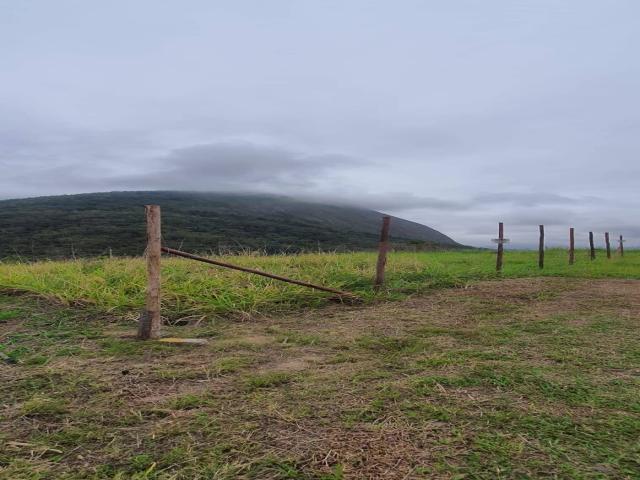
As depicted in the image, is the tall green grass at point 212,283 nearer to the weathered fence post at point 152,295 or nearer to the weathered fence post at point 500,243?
the weathered fence post at point 152,295

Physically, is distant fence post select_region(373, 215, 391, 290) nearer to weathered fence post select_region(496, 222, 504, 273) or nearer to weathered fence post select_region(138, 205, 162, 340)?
weathered fence post select_region(138, 205, 162, 340)

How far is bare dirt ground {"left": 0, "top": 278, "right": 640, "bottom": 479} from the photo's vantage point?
2.15 meters

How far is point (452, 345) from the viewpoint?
4.45 metres

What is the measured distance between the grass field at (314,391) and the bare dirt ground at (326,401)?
0.01m

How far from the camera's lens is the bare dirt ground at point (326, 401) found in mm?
2148

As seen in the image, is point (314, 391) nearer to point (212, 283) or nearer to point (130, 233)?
point (212, 283)

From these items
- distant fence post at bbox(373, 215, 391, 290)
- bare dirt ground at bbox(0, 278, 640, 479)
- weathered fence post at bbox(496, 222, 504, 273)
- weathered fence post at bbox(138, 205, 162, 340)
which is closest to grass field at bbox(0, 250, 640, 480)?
bare dirt ground at bbox(0, 278, 640, 479)

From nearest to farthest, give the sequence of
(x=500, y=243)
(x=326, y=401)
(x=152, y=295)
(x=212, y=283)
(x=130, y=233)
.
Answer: (x=326, y=401) → (x=152, y=295) → (x=212, y=283) → (x=500, y=243) → (x=130, y=233)

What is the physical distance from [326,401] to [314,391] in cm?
20

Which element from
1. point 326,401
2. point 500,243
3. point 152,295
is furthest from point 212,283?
point 500,243

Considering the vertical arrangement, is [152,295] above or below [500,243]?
below

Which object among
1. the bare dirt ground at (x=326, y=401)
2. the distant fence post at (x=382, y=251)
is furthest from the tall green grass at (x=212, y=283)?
the bare dirt ground at (x=326, y=401)

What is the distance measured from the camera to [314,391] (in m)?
3.11

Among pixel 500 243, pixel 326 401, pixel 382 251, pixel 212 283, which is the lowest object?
pixel 326 401
